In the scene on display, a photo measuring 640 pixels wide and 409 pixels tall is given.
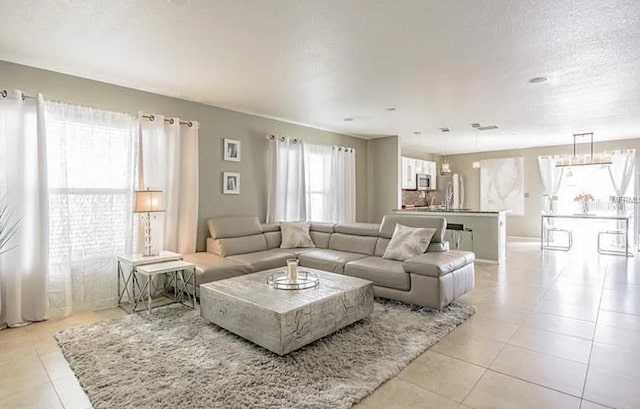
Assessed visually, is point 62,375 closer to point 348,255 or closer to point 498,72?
point 348,255

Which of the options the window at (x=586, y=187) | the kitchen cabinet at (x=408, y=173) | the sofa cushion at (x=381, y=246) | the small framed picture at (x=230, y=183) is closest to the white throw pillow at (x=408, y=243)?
the sofa cushion at (x=381, y=246)

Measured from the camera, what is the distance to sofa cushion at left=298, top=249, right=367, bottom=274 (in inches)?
171

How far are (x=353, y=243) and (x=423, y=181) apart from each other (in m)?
5.16

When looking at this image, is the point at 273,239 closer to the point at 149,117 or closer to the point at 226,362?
the point at 149,117

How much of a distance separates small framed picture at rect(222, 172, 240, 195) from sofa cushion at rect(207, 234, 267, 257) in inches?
30.0

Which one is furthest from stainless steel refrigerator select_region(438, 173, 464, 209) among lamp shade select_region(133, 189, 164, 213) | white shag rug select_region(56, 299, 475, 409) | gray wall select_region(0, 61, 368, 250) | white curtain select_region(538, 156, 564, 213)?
lamp shade select_region(133, 189, 164, 213)

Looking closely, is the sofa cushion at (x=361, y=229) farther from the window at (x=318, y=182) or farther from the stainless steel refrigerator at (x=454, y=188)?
the stainless steel refrigerator at (x=454, y=188)

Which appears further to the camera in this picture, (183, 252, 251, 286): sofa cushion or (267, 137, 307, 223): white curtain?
Result: (267, 137, 307, 223): white curtain

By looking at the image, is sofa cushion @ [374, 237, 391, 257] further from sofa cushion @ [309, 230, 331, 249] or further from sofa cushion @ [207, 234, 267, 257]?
sofa cushion @ [207, 234, 267, 257]

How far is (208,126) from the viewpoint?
4.94 metres

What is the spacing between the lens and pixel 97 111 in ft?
12.4

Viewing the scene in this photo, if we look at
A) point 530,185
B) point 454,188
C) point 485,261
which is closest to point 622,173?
point 530,185

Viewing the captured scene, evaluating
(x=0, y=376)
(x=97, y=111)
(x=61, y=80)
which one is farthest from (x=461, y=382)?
(x=61, y=80)

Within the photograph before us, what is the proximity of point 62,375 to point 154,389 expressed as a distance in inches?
30.3
